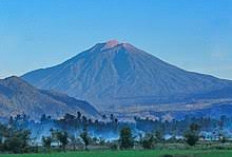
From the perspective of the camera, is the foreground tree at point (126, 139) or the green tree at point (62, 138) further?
the green tree at point (62, 138)

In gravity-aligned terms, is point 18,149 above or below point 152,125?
below

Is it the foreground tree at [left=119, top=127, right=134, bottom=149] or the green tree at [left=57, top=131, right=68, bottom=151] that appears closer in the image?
the foreground tree at [left=119, top=127, right=134, bottom=149]

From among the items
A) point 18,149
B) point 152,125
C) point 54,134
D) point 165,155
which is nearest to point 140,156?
point 165,155

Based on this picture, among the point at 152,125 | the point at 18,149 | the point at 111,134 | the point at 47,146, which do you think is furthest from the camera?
the point at 152,125

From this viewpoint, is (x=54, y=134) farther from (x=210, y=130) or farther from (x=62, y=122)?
(x=210, y=130)

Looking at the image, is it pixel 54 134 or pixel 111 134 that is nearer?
pixel 54 134

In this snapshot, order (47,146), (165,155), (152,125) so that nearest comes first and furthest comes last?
(165,155), (47,146), (152,125)

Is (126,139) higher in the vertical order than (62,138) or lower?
lower

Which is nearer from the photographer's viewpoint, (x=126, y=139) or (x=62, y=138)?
(x=126, y=139)
